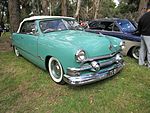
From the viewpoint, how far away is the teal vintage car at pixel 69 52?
3.96 metres

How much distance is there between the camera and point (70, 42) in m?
4.25

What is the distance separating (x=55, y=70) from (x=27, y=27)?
211 cm

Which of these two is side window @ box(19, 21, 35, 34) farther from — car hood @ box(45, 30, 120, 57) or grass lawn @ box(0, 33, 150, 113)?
grass lawn @ box(0, 33, 150, 113)

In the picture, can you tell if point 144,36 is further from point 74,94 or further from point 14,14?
point 14,14

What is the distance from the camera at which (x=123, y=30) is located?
23.2 ft

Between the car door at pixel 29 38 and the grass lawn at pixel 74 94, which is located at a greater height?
the car door at pixel 29 38

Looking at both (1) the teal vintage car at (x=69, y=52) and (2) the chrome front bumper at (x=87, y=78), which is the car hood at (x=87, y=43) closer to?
(1) the teal vintage car at (x=69, y=52)

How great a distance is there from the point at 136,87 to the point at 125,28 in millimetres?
3276

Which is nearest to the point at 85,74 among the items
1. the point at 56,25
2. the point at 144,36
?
the point at 56,25

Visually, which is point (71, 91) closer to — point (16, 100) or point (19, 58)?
point (16, 100)

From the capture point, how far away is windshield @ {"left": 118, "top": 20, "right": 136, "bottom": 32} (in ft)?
23.5

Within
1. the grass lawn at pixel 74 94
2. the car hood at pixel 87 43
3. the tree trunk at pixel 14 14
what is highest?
the tree trunk at pixel 14 14

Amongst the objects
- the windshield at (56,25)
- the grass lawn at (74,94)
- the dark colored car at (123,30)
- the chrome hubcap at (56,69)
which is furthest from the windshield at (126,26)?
the chrome hubcap at (56,69)

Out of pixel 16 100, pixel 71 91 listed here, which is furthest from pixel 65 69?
pixel 16 100
